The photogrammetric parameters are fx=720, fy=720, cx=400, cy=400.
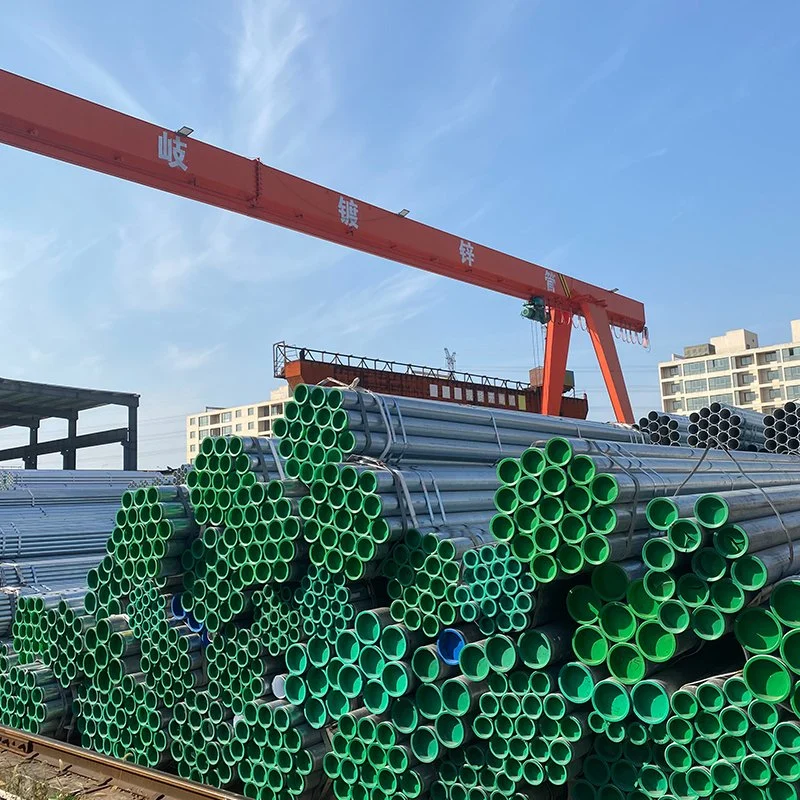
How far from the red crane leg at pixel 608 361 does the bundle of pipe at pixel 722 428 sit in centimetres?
832

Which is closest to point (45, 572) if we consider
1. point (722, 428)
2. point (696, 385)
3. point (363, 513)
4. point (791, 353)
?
point (363, 513)

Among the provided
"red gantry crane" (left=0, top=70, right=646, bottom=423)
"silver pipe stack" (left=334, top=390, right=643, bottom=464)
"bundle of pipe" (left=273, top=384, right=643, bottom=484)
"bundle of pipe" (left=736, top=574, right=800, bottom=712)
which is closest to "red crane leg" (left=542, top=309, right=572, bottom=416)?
"red gantry crane" (left=0, top=70, right=646, bottom=423)

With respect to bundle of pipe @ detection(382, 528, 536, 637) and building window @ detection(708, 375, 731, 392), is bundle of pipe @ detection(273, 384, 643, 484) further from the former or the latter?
building window @ detection(708, 375, 731, 392)

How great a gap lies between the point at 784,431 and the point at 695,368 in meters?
66.8

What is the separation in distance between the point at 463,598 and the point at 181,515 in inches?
106

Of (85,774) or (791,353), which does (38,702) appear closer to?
(85,774)

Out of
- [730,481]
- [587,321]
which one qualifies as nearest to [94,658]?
[730,481]

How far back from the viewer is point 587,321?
1902cm

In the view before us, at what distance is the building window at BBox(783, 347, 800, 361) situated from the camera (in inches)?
2569

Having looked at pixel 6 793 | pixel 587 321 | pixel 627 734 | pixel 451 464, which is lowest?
pixel 6 793

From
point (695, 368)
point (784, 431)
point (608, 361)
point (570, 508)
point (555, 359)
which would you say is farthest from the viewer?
point (695, 368)

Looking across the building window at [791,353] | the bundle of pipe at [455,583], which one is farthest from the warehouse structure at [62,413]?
the building window at [791,353]

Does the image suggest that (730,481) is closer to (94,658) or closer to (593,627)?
(593,627)

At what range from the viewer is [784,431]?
415 inches
